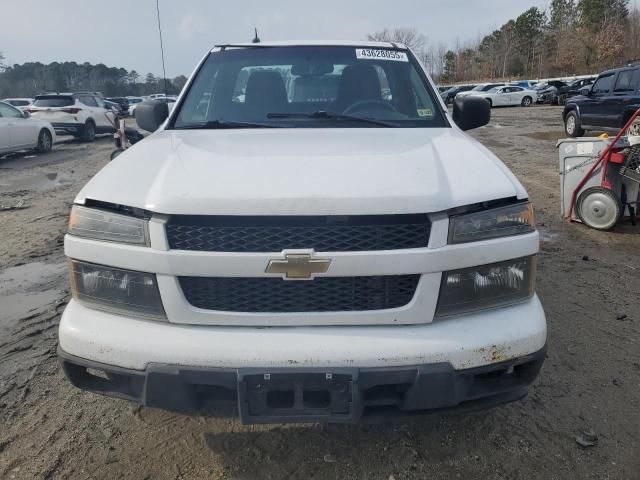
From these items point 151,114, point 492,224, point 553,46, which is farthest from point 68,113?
point 553,46

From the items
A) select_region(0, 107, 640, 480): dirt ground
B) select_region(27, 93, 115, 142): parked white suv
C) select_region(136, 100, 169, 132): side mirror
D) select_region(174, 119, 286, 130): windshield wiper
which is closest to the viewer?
select_region(0, 107, 640, 480): dirt ground

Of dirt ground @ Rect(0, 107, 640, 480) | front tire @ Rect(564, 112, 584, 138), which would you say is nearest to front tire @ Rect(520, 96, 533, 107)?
front tire @ Rect(564, 112, 584, 138)

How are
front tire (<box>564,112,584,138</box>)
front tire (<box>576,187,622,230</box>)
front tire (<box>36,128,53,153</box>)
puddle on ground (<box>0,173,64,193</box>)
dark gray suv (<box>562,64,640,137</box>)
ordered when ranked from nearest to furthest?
front tire (<box>576,187,622,230</box>), puddle on ground (<box>0,173,64,193</box>), dark gray suv (<box>562,64,640,137</box>), front tire (<box>36,128,53,153</box>), front tire (<box>564,112,584,138</box>)

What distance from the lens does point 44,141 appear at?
1429 cm

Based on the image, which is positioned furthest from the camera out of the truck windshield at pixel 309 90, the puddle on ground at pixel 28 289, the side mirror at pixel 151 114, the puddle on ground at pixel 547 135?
the puddle on ground at pixel 547 135

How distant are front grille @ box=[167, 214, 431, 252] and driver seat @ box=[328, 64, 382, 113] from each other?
59.1 inches

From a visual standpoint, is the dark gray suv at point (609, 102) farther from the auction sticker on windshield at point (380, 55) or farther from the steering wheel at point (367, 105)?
the steering wheel at point (367, 105)

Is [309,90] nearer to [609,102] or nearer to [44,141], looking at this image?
[609,102]

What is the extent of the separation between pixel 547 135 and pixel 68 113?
1544 centimetres

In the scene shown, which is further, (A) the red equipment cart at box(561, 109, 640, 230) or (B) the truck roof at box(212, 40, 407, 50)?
(A) the red equipment cart at box(561, 109, 640, 230)

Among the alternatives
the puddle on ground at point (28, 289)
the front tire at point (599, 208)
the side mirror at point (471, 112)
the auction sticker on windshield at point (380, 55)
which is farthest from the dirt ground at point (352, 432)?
the auction sticker on windshield at point (380, 55)

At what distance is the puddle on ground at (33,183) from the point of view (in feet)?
29.9

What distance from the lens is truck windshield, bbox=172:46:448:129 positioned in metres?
→ 3.05

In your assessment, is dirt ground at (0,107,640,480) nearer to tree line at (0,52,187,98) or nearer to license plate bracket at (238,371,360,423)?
license plate bracket at (238,371,360,423)
